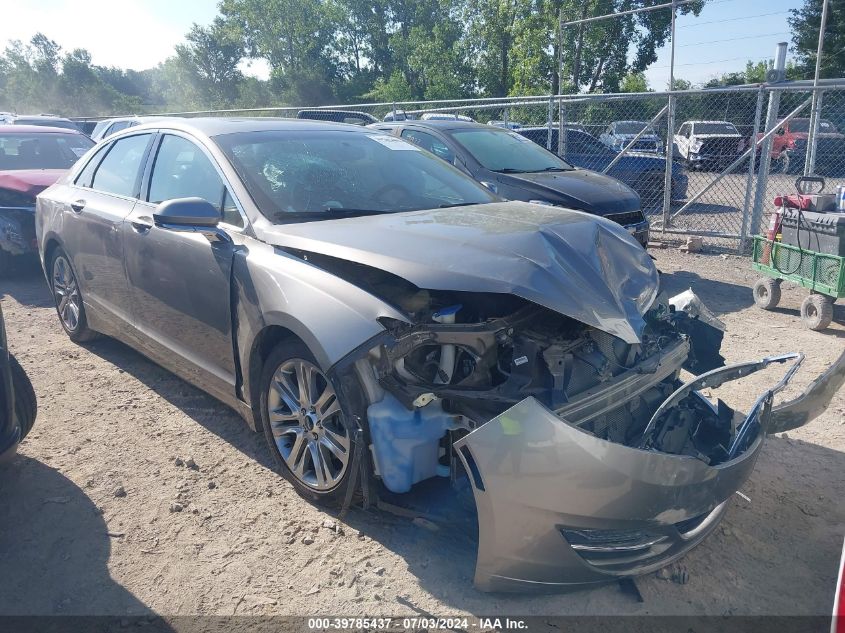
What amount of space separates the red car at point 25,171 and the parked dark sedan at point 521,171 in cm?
447

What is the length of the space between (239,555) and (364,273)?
1373mm

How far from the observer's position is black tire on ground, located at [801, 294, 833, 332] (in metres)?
5.85

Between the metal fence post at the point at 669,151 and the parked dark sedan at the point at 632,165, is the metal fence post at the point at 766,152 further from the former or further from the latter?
the parked dark sedan at the point at 632,165

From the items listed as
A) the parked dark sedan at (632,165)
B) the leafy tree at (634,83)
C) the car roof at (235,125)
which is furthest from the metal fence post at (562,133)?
the leafy tree at (634,83)

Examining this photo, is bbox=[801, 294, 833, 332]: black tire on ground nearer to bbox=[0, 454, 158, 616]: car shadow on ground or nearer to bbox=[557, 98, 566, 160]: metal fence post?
bbox=[0, 454, 158, 616]: car shadow on ground

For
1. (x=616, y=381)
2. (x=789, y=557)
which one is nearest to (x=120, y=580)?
(x=616, y=381)

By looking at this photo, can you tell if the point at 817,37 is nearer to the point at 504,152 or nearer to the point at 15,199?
the point at 504,152

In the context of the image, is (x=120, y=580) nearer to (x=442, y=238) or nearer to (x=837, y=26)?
(x=442, y=238)

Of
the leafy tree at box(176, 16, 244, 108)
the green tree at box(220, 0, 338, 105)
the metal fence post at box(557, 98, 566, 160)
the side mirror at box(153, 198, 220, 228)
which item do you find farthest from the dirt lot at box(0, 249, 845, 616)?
the leafy tree at box(176, 16, 244, 108)

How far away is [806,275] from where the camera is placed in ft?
19.7

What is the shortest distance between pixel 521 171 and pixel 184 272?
5365mm

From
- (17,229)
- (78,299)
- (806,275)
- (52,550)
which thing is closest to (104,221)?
(78,299)

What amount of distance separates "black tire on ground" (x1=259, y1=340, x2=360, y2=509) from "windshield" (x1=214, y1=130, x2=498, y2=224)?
729 mm

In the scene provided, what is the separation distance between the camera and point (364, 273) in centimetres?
298
